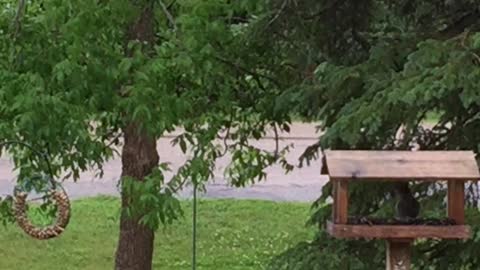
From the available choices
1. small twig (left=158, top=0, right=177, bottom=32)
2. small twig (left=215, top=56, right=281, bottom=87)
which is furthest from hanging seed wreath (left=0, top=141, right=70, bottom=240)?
small twig (left=215, top=56, right=281, bottom=87)

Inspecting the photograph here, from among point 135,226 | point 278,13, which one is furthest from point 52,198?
point 278,13

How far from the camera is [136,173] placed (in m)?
6.59

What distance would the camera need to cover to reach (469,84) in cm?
426

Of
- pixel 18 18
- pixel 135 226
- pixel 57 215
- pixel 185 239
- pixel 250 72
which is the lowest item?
pixel 185 239

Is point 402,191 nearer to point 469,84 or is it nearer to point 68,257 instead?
point 469,84

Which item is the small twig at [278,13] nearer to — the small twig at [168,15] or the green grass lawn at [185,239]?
the small twig at [168,15]

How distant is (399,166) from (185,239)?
7.30 meters

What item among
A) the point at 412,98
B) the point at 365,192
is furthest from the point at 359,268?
the point at 412,98

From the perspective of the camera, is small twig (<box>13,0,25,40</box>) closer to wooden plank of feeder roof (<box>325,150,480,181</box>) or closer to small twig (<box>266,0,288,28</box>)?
small twig (<box>266,0,288,28</box>)

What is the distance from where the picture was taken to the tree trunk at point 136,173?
624 centimetres

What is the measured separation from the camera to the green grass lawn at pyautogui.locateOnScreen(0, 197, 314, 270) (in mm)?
10016

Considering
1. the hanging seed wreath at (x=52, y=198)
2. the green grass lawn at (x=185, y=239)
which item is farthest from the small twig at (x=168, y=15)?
the green grass lawn at (x=185, y=239)

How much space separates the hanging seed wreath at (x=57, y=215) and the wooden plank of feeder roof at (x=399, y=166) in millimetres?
1959

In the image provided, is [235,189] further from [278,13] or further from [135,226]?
[278,13]
